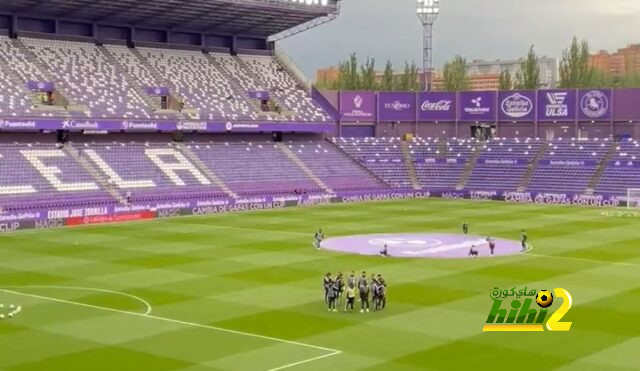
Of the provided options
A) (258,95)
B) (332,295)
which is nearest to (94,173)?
(258,95)

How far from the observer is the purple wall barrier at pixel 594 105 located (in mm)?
95981

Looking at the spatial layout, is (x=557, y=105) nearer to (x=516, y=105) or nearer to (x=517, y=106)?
(x=517, y=106)

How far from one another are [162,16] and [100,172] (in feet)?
70.5

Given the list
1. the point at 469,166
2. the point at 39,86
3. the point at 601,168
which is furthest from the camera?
the point at 469,166

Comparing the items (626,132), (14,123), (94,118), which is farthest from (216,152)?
(626,132)

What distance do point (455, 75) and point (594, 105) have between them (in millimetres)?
46785

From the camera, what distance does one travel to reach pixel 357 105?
348ft

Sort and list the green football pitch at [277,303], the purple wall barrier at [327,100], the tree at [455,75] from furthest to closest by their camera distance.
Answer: the tree at [455,75], the purple wall barrier at [327,100], the green football pitch at [277,303]

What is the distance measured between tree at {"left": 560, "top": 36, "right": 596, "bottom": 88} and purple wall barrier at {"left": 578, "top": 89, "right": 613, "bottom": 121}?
80.7ft

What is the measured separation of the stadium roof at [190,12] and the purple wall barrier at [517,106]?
23.4 m

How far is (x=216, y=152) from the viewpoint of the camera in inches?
3418

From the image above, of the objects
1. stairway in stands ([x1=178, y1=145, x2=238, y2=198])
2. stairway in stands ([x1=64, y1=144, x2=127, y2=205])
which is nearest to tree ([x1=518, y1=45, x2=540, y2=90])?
stairway in stands ([x1=178, y1=145, x2=238, y2=198])

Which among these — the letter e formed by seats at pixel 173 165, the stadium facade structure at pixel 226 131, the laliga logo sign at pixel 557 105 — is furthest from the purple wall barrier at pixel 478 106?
the letter e formed by seats at pixel 173 165

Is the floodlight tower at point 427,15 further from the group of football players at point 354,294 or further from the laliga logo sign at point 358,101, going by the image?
the group of football players at point 354,294
